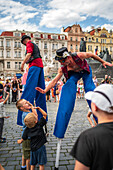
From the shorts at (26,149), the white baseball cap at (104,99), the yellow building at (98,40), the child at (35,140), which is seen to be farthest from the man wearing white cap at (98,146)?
the yellow building at (98,40)

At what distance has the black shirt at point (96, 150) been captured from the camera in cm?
132

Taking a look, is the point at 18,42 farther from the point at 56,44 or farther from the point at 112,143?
the point at 112,143

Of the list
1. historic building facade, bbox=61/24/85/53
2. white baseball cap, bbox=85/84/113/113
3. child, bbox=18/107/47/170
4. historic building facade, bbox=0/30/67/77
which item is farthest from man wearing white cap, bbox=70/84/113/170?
historic building facade, bbox=61/24/85/53

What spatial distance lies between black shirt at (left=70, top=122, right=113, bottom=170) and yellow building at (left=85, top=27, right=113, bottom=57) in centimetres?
6414

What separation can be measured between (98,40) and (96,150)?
66.6 meters

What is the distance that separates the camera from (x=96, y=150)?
132 centimetres

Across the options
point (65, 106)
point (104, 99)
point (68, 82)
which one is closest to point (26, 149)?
point (65, 106)

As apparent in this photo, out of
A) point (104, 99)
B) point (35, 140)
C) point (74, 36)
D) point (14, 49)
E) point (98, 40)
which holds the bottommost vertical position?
point (35, 140)

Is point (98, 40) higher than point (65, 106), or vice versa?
point (98, 40)

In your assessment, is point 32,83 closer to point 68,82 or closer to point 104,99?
point 68,82

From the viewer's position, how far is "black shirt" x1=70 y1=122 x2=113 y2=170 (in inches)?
52.0

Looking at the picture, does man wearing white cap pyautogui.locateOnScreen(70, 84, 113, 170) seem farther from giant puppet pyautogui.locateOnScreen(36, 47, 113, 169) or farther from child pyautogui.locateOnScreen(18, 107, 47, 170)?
giant puppet pyautogui.locateOnScreen(36, 47, 113, 169)

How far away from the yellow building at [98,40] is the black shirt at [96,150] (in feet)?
210

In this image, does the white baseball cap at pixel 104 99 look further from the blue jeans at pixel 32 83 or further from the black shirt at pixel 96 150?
the blue jeans at pixel 32 83
